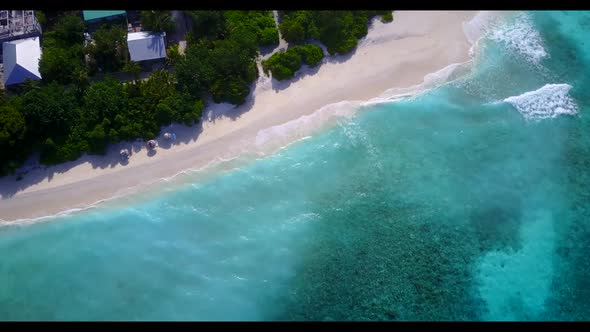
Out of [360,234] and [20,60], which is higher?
[20,60]

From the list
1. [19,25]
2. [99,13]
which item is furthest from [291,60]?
[19,25]

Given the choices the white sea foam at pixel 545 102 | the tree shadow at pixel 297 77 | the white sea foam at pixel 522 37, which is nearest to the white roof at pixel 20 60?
the tree shadow at pixel 297 77

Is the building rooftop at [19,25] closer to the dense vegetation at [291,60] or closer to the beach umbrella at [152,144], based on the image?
the beach umbrella at [152,144]

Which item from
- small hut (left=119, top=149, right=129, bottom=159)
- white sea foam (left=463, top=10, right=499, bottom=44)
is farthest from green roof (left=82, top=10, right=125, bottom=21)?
white sea foam (left=463, top=10, right=499, bottom=44)

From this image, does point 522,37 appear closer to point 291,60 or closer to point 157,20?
point 291,60

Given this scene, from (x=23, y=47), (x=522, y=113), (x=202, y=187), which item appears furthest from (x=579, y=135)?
(x=23, y=47)
